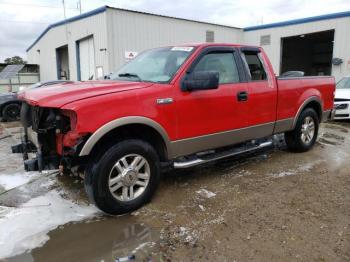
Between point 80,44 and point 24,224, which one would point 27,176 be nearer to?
point 24,224

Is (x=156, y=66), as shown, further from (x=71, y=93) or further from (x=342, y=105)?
(x=342, y=105)

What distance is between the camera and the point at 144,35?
17.1 metres

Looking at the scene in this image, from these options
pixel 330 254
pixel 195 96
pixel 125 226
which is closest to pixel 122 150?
pixel 125 226

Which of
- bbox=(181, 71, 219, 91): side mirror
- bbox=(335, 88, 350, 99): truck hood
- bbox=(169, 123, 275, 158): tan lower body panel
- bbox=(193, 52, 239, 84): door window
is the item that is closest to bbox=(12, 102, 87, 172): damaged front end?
bbox=(169, 123, 275, 158): tan lower body panel

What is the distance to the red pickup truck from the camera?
3479 millimetres

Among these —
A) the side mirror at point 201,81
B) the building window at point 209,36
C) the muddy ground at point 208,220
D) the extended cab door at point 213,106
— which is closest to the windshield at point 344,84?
the muddy ground at point 208,220

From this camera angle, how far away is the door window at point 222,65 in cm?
450

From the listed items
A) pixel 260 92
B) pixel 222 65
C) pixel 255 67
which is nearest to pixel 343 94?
pixel 255 67

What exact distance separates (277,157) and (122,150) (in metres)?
3.41

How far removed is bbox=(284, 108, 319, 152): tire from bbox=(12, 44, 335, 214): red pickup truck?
2.23 feet

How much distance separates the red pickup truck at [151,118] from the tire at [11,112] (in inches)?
338

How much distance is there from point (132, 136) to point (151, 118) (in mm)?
320

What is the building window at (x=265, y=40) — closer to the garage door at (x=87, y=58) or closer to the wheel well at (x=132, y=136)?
the garage door at (x=87, y=58)

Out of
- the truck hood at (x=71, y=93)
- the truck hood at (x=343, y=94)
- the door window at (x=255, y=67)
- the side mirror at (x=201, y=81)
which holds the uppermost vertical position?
the door window at (x=255, y=67)
